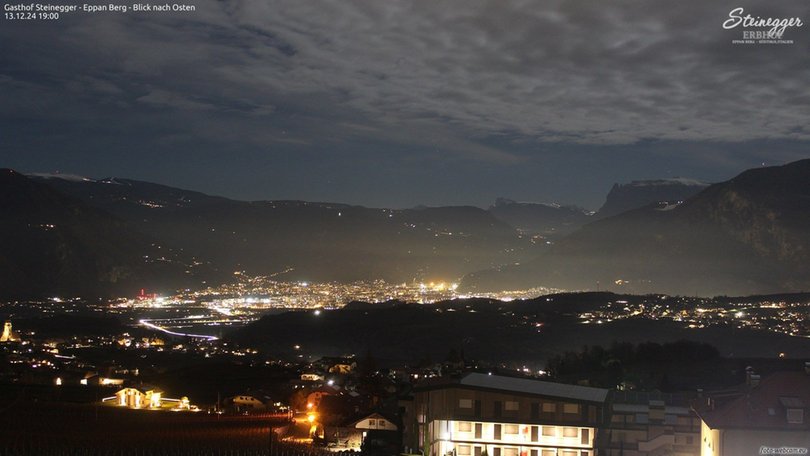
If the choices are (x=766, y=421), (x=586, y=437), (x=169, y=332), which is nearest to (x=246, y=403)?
(x=586, y=437)

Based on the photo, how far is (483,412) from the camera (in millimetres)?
23391

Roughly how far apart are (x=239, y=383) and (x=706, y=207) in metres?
90.5

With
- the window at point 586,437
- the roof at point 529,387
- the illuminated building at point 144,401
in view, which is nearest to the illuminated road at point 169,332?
the illuminated building at point 144,401

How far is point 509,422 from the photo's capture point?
76.1 feet

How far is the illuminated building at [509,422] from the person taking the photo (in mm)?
23234

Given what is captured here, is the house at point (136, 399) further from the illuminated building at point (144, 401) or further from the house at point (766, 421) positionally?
the house at point (766, 421)

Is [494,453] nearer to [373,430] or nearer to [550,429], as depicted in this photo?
[550,429]

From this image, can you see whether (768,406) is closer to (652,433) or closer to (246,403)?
(652,433)

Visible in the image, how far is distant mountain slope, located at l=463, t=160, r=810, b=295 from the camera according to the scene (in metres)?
98.0

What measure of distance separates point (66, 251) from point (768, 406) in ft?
426

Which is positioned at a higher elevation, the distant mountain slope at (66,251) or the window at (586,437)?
the distant mountain slope at (66,251)

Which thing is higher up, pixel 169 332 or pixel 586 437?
pixel 169 332

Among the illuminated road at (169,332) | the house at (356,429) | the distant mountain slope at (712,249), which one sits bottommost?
the house at (356,429)

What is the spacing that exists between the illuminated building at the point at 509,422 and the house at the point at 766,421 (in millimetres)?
3879
